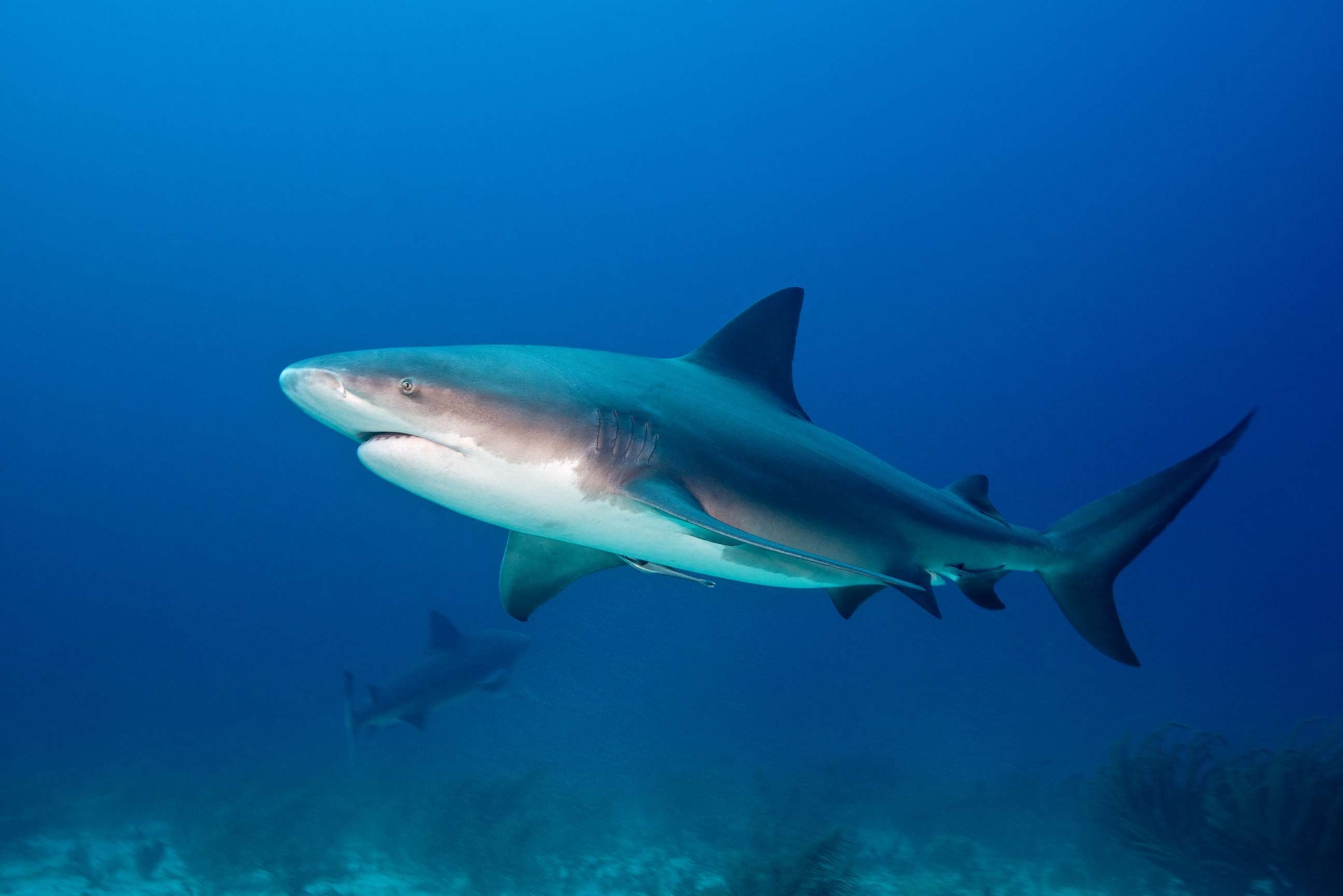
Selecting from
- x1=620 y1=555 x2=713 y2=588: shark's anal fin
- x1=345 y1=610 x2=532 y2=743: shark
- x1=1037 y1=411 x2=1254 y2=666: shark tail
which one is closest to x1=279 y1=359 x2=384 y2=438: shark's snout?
x1=620 y1=555 x2=713 y2=588: shark's anal fin

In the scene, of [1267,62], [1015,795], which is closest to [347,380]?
[1015,795]

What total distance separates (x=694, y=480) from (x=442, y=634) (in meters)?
9.90

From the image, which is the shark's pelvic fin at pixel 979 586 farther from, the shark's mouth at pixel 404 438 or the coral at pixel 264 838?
the coral at pixel 264 838

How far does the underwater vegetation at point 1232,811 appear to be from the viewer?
6.39m

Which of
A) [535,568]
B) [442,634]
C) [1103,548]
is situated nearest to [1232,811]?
[1103,548]

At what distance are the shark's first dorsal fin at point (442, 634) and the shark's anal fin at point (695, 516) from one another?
9.73 m

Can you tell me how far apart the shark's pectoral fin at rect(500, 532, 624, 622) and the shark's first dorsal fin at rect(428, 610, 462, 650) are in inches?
331

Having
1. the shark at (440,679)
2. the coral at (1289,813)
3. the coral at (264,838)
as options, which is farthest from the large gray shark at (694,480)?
the coral at (264,838)

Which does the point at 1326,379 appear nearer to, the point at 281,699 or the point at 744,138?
the point at 744,138

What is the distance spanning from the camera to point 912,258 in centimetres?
6200

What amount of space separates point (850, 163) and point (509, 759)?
57.6 m

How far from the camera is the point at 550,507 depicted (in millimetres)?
2369

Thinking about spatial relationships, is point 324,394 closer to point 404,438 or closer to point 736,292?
point 404,438

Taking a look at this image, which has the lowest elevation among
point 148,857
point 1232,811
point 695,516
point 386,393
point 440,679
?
point 148,857
